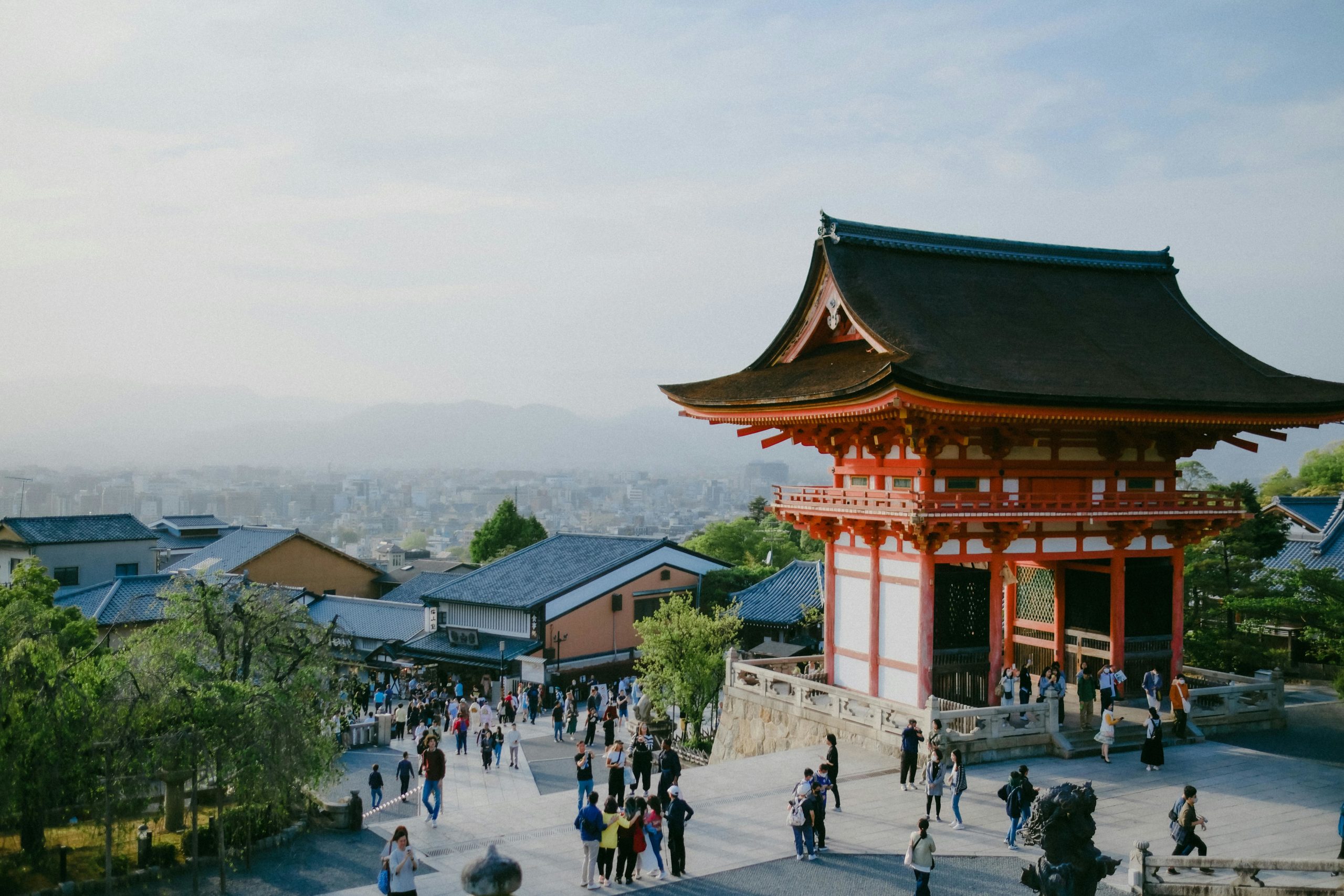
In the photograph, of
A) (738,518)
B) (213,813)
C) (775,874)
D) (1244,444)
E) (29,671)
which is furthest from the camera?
(738,518)

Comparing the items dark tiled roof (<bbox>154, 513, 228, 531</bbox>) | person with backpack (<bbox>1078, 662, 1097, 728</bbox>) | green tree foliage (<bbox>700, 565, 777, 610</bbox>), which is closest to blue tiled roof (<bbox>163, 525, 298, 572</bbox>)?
dark tiled roof (<bbox>154, 513, 228, 531</bbox>)

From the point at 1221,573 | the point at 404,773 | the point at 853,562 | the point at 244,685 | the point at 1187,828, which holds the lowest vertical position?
the point at 404,773

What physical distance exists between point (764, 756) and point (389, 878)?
34.1 feet

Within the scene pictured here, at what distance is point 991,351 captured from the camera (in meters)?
22.1

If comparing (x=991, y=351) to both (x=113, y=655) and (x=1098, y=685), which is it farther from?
(x=113, y=655)

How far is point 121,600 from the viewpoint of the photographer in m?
44.0

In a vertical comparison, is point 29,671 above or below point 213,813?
above

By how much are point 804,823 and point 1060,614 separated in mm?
12712

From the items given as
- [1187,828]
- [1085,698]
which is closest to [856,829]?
[1187,828]

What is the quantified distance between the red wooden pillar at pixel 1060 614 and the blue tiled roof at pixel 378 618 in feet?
102

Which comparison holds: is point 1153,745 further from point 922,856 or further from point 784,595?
point 784,595

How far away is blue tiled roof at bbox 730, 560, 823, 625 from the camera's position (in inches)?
1769

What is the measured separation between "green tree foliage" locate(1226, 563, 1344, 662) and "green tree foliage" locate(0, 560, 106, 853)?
26025 mm

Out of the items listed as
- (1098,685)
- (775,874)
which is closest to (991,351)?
(1098,685)
